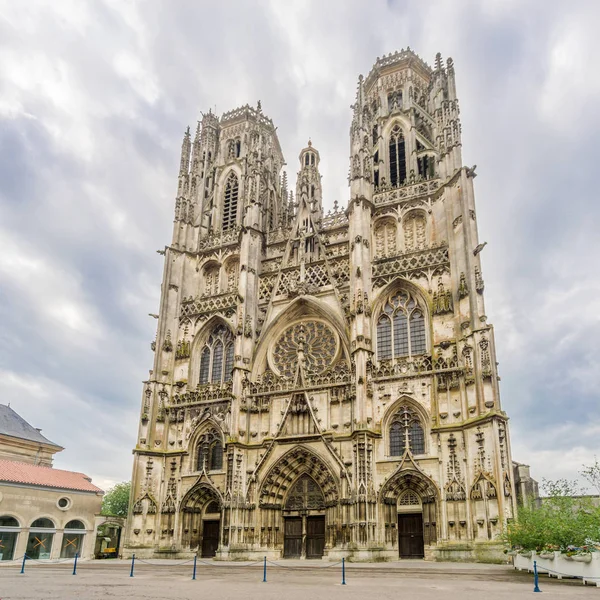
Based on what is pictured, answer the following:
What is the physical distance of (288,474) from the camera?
1326 inches

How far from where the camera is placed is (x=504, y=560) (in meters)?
26.5

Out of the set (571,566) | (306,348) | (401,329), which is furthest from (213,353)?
(571,566)

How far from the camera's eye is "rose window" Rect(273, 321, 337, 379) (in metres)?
36.2

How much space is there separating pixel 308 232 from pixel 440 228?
9.71 meters

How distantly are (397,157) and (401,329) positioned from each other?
15317 mm

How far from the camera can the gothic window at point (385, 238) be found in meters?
38.6

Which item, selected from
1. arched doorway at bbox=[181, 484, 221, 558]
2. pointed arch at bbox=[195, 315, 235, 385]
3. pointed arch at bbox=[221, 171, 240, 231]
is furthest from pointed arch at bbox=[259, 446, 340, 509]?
pointed arch at bbox=[221, 171, 240, 231]

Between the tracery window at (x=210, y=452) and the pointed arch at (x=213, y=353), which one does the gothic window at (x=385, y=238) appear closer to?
the pointed arch at (x=213, y=353)

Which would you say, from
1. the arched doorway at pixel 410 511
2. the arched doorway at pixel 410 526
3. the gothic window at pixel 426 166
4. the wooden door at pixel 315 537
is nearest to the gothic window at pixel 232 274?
the gothic window at pixel 426 166

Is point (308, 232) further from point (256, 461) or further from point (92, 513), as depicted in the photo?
point (92, 513)

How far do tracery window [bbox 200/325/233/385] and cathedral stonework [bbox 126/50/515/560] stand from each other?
10 cm

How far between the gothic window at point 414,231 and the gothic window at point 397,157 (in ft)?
13.2

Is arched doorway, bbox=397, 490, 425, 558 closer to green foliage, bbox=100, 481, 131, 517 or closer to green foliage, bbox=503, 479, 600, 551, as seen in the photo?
green foliage, bbox=503, 479, 600, 551

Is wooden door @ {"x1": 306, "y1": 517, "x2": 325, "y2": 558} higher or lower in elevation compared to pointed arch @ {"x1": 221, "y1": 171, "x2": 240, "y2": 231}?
lower
